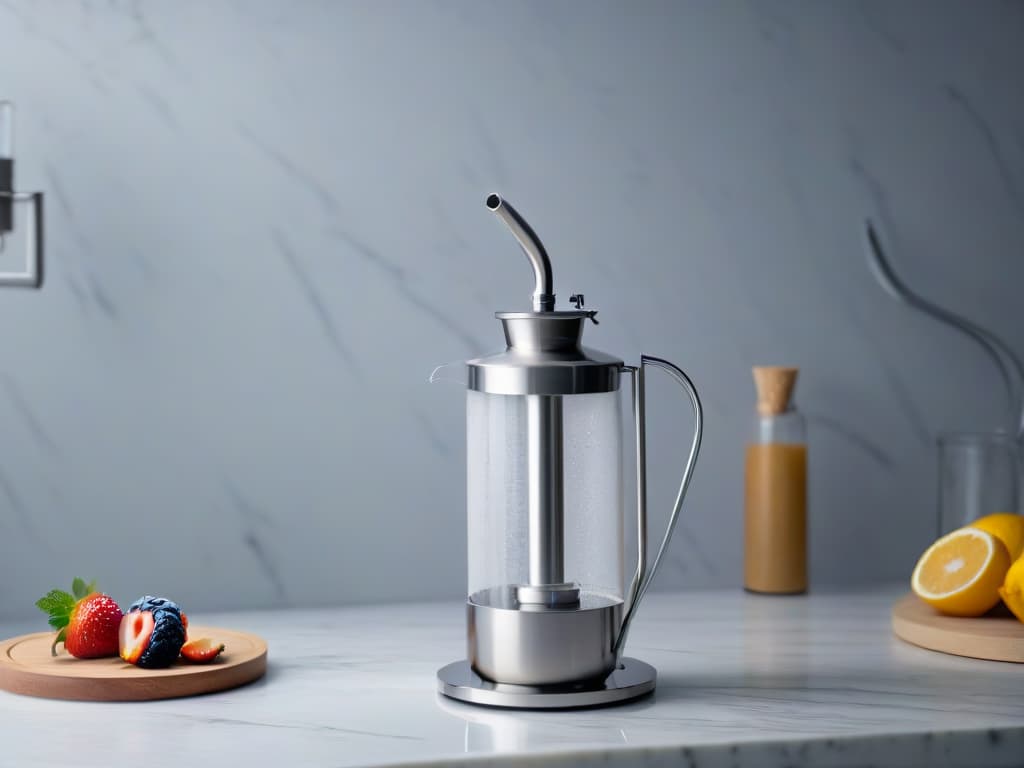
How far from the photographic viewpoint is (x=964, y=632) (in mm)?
1202

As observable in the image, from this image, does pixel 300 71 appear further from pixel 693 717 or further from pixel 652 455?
pixel 693 717

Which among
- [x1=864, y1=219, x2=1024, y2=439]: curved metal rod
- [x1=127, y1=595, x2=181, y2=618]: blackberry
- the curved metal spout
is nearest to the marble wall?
[x1=864, y1=219, x2=1024, y2=439]: curved metal rod

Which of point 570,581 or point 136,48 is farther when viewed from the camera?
point 136,48

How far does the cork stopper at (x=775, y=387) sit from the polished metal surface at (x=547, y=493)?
53 cm

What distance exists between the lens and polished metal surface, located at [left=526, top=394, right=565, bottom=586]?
1033 mm

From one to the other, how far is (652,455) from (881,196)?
17.9 inches

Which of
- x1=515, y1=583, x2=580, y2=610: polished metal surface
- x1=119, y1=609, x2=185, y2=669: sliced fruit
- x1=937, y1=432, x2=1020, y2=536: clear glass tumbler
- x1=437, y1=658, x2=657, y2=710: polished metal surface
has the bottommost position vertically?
x1=437, y1=658, x2=657, y2=710: polished metal surface

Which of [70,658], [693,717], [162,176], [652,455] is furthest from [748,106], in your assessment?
[70,658]

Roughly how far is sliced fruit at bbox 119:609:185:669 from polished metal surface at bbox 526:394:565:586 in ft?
1.04

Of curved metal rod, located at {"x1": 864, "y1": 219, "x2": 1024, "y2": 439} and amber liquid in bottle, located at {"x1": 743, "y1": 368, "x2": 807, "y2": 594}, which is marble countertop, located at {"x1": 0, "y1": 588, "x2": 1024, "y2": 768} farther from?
curved metal rod, located at {"x1": 864, "y1": 219, "x2": 1024, "y2": 439}

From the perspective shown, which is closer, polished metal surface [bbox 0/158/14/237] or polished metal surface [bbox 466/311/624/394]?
polished metal surface [bbox 466/311/624/394]

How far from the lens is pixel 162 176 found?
4.56ft

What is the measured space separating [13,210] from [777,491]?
916 millimetres

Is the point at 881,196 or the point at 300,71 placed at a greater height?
the point at 300,71
